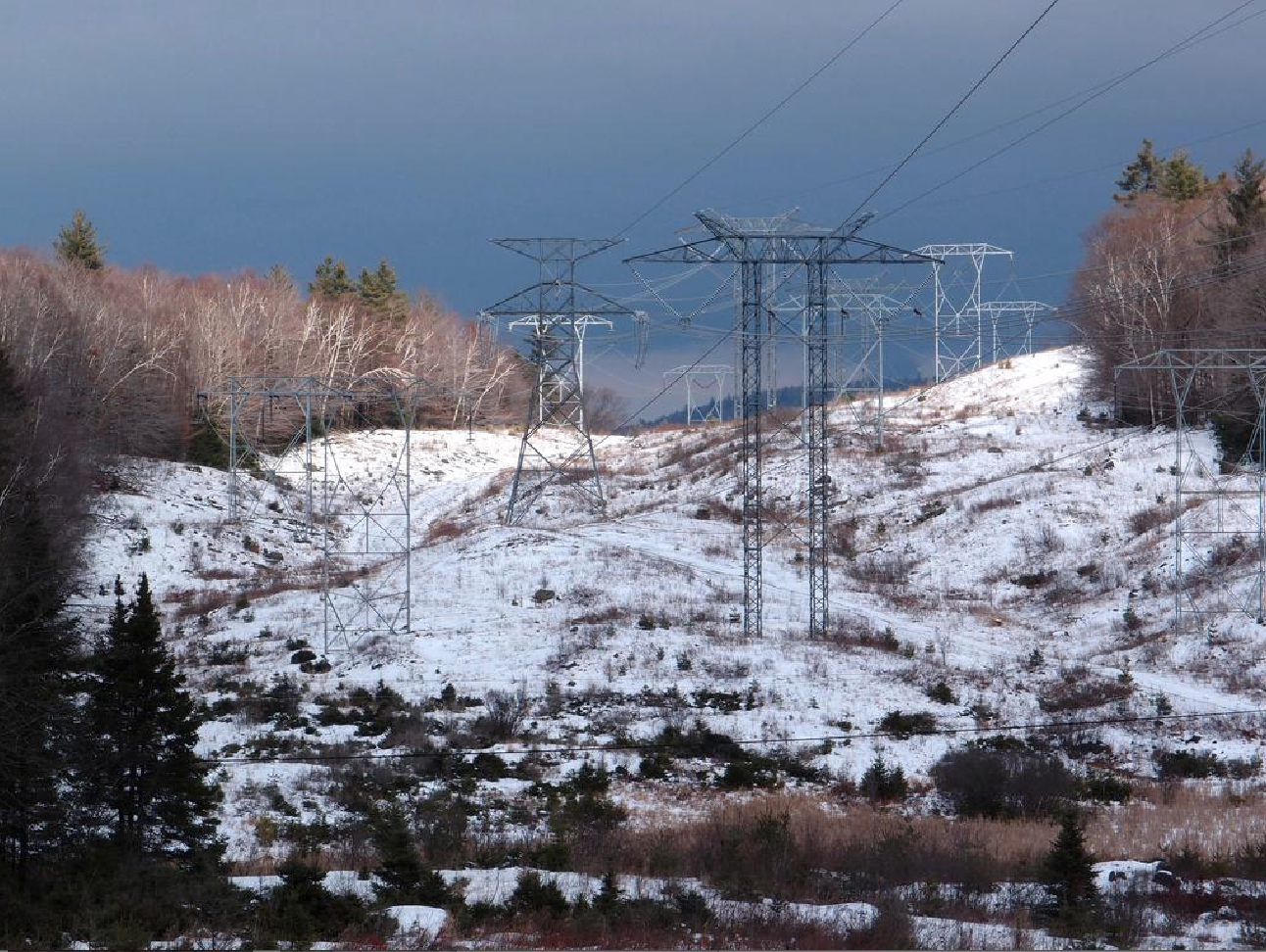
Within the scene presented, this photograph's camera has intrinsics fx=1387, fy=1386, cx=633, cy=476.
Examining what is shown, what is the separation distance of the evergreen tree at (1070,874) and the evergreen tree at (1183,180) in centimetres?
6523

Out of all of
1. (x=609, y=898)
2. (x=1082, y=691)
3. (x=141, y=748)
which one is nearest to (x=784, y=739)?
(x=1082, y=691)

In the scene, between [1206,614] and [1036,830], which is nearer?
[1036,830]

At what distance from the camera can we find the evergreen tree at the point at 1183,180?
7856 centimetres

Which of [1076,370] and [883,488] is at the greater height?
[1076,370]

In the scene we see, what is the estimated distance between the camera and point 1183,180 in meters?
79.5

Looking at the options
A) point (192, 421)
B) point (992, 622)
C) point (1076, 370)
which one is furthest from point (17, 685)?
point (1076, 370)

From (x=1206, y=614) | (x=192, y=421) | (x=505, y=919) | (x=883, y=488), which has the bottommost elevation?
(x=505, y=919)

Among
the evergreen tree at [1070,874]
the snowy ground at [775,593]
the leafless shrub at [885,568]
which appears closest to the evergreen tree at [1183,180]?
the snowy ground at [775,593]

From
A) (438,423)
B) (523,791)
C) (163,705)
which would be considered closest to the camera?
(163,705)

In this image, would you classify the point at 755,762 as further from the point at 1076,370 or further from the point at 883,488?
the point at 1076,370

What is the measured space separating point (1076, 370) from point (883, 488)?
80.9ft

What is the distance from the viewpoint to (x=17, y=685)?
1895 centimetres

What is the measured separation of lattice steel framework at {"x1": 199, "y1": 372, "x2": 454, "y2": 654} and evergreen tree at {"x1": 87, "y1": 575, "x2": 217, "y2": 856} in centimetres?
1309

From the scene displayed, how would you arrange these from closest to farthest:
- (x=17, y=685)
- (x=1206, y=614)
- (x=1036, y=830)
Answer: (x=17, y=685) < (x=1036, y=830) < (x=1206, y=614)
